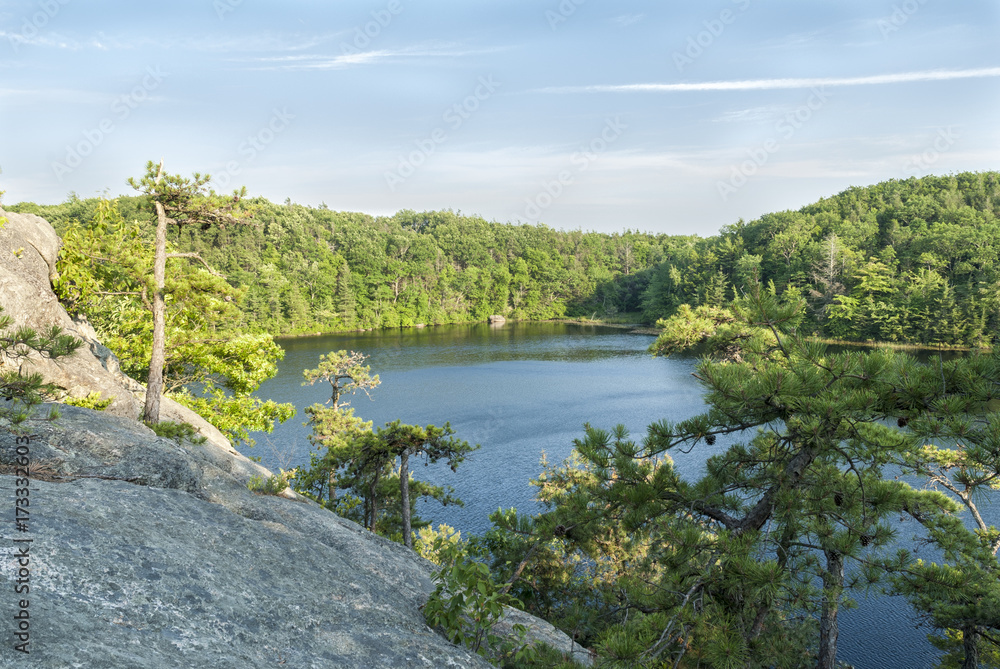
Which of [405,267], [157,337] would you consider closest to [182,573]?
[157,337]

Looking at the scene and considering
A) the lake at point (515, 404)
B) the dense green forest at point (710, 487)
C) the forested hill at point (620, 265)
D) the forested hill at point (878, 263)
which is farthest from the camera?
the forested hill at point (620, 265)

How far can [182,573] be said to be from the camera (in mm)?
3738

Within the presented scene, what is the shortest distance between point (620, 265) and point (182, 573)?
9995 centimetres

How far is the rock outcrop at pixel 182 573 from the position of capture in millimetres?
2969

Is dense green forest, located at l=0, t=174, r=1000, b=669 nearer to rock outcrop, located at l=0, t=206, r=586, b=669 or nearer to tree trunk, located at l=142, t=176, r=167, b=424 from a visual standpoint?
tree trunk, located at l=142, t=176, r=167, b=424

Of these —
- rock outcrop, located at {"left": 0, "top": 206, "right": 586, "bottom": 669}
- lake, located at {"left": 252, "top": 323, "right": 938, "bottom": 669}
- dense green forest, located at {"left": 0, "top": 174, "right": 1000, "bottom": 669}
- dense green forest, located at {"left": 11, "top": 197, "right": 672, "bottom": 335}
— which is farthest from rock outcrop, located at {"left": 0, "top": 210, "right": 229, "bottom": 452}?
dense green forest, located at {"left": 11, "top": 197, "right": 672, "bottom": 335}

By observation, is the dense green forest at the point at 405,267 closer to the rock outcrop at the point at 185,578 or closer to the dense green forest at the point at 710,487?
the dense green forest at the point at 710,487

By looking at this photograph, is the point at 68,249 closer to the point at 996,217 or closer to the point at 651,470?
the point at 651,470

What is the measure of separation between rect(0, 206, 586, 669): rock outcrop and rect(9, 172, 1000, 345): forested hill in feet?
131

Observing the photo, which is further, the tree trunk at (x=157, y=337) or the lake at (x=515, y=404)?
the lake at (x=515, y=404)

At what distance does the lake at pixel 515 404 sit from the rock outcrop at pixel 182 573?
6.03m

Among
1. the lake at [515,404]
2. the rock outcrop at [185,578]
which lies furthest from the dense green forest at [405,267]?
the rock outcrop at [185,578]

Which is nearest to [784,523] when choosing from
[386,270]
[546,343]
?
[546,343]

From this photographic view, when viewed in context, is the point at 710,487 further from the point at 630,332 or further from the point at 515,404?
the point at 630,332
